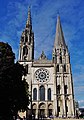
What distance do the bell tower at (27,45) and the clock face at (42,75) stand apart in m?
4.59

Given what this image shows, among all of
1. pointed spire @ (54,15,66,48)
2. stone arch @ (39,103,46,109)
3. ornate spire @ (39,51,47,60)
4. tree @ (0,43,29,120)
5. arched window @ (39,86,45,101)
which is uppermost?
pointed spire @ (54,15,66,48)

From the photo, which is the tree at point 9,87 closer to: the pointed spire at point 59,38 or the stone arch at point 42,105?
the stone arch at point 42,105

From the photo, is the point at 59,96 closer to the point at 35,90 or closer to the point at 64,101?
the point at 64,101

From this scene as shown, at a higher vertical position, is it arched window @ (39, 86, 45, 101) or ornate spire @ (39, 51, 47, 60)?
ornate spire @ (39, 51, 47, 60)

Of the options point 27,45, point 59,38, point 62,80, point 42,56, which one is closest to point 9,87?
point 62,80

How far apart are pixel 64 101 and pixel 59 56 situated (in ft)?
47.3

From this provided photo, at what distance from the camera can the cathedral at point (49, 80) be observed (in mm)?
49469

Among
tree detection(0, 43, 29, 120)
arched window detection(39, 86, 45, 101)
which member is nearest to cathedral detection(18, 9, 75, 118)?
arched window detection(39, 86, 45, 101)

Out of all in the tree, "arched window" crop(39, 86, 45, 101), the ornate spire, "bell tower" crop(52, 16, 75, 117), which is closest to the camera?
the tree

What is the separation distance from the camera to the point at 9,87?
23.6 m

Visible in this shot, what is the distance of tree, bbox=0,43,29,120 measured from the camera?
74.6 feet

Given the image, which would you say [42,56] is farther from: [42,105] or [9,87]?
[9,87]

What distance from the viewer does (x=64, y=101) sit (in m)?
49.0

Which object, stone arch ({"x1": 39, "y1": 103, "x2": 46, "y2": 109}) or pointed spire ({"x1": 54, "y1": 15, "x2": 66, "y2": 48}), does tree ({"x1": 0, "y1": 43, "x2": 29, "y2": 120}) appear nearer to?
stone arch ({"x1": 39, "y1": 103, "x2": 46, "y2": 109})
